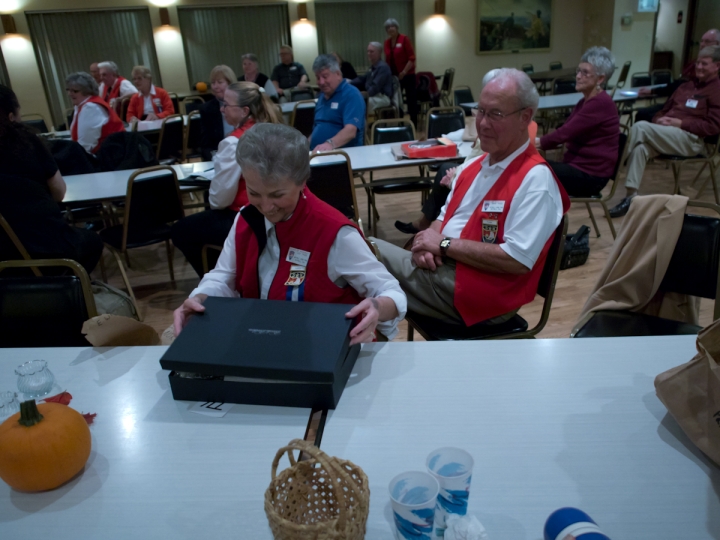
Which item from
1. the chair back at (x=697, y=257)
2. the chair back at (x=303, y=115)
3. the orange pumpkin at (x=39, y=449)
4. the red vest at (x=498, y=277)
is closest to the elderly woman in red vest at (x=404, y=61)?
the chair back at (x=303, y=115)

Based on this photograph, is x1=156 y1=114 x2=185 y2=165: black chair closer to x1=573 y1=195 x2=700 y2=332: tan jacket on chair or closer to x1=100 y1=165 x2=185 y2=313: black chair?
x1=100 y1=165 x2=185 y2=313: black chair

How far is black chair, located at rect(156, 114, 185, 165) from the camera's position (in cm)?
502

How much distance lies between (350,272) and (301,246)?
0.55 feet

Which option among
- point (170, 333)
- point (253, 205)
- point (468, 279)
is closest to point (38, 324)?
point (170, 333)

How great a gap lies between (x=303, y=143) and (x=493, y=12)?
36.7ft

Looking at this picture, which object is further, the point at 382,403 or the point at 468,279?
the point at 468,279

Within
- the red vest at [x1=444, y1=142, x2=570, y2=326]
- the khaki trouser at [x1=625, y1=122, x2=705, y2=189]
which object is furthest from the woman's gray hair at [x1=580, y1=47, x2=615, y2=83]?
the red vest at [x1=444, y1=142, x2=570, y2=326]

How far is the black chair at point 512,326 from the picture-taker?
6.31ft

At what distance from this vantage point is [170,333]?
61.2 inches

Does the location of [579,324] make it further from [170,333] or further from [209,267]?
[209,267]

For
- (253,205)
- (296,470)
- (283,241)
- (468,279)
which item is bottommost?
(468,279)

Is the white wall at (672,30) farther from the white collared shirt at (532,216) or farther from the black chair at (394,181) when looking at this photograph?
the white collared shirt at (532,216)

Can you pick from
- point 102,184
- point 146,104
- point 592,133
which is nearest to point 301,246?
point 102,184

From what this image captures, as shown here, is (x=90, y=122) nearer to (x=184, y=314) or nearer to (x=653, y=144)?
(x=184, y=314)
